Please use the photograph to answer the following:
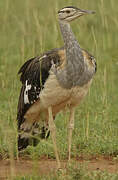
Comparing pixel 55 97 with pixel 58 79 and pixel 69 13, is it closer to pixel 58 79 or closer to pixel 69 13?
pixel 58 79

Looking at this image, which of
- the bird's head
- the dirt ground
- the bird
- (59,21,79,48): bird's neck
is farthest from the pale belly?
the bird's head

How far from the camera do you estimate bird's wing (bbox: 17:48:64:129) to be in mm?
5238

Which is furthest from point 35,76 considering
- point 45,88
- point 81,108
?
point 81,108

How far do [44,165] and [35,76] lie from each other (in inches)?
31.6

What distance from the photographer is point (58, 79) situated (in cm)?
514

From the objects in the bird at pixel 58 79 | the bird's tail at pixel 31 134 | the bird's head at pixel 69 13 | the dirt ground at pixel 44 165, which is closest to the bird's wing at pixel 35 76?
the bird at pixel 58 79

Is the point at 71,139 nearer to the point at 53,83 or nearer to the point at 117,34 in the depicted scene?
the point at 53,83

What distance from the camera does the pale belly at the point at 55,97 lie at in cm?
517

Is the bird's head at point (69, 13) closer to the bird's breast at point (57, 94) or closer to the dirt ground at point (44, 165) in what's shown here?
the bird's breast at point (57, 94)

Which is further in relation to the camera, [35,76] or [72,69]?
[35,76]

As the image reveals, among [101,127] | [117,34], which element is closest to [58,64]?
[101,127]

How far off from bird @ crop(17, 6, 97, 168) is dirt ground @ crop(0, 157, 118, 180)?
162 mm

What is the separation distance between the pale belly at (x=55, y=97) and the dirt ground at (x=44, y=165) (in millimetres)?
460

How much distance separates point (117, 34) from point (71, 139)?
4.45 meters
